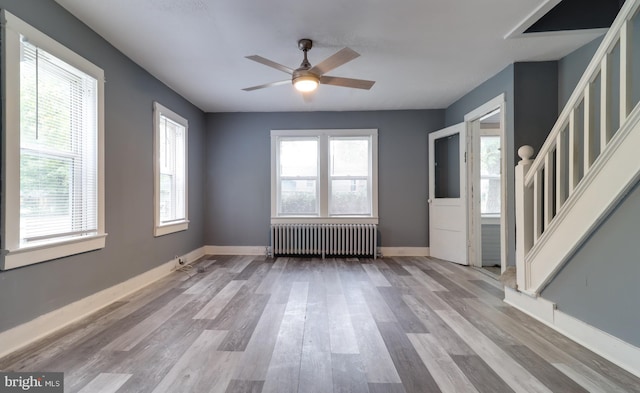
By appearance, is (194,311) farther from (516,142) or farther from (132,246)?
(516,142)

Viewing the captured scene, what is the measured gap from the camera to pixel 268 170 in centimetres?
470

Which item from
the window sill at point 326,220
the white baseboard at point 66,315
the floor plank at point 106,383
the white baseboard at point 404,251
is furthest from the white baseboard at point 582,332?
the white baseboard at point 66,315

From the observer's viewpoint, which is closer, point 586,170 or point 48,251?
point 586,170

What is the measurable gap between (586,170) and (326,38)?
7.67 feet

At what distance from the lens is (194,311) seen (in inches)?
93.9

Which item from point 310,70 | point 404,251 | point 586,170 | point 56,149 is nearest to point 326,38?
point 310,70

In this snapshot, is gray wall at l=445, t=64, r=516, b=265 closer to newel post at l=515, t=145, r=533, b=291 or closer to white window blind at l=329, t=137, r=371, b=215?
newel post at l=515, t=145, r=533, b=291

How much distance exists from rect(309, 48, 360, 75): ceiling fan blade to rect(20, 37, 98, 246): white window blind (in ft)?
6.73

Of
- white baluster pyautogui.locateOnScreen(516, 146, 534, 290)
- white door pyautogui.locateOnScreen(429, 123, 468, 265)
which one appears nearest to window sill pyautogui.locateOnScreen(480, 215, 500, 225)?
white door pyautogui.locateOnScreen(429, 123, 468, 265)

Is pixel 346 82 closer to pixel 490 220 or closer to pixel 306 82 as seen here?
pixel 306 82

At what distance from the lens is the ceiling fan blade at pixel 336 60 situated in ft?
6.86

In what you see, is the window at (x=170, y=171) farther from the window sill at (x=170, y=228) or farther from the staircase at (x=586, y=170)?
the staircase at (x=586, y=170)

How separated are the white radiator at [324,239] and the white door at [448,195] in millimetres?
1050

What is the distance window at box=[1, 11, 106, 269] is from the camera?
175 centimetres
